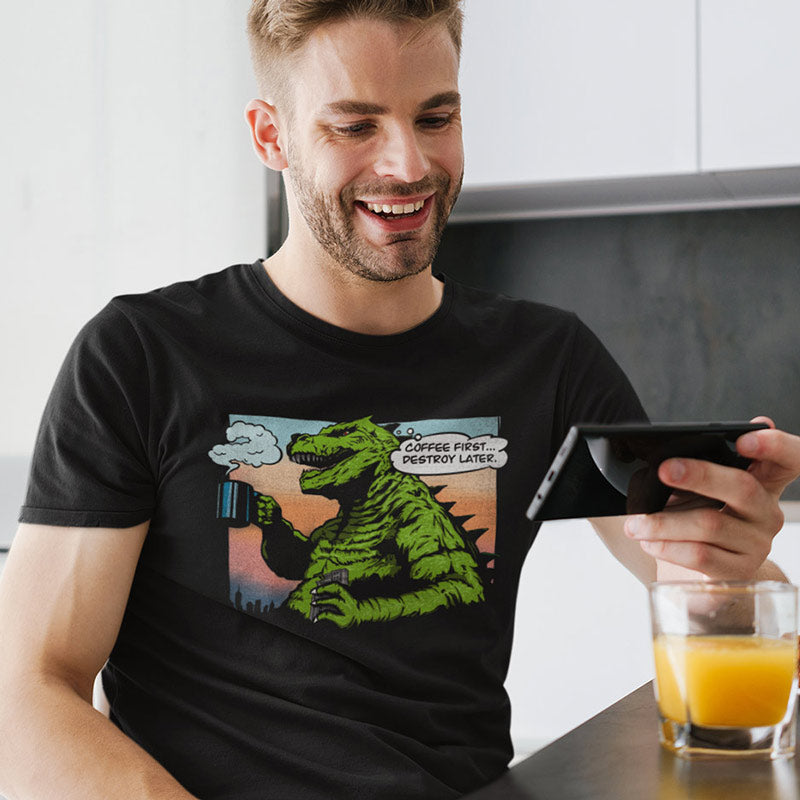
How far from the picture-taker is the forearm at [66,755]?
885 millimetres

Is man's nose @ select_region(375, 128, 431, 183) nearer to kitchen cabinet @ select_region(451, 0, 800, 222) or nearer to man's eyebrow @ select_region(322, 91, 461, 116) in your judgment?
man's eyebrow @ select_region(322, 91, 461, 116)

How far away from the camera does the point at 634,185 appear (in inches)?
103

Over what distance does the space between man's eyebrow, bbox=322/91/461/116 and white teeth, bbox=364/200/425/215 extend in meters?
0.09

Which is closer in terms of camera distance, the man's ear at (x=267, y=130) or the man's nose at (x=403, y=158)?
the man's nose at (x=403, y=158)

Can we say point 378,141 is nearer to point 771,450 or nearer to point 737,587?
point 771,450

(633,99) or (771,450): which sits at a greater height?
(633,99)

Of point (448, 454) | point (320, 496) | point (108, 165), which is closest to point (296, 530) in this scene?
point (320, 496)

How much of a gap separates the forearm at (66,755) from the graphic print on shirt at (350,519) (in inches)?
7.2

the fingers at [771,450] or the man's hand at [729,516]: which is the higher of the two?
the fingers at [771,450]

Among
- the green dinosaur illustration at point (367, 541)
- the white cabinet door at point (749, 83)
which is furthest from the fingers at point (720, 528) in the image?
the white cabinet door at point (749, 83)

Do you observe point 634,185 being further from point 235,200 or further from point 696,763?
point 696,763

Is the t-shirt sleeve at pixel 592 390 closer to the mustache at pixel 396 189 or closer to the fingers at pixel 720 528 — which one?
the mustache at pixel 396 189

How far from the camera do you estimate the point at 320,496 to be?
43.2 inches

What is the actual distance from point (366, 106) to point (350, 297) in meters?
0.19
